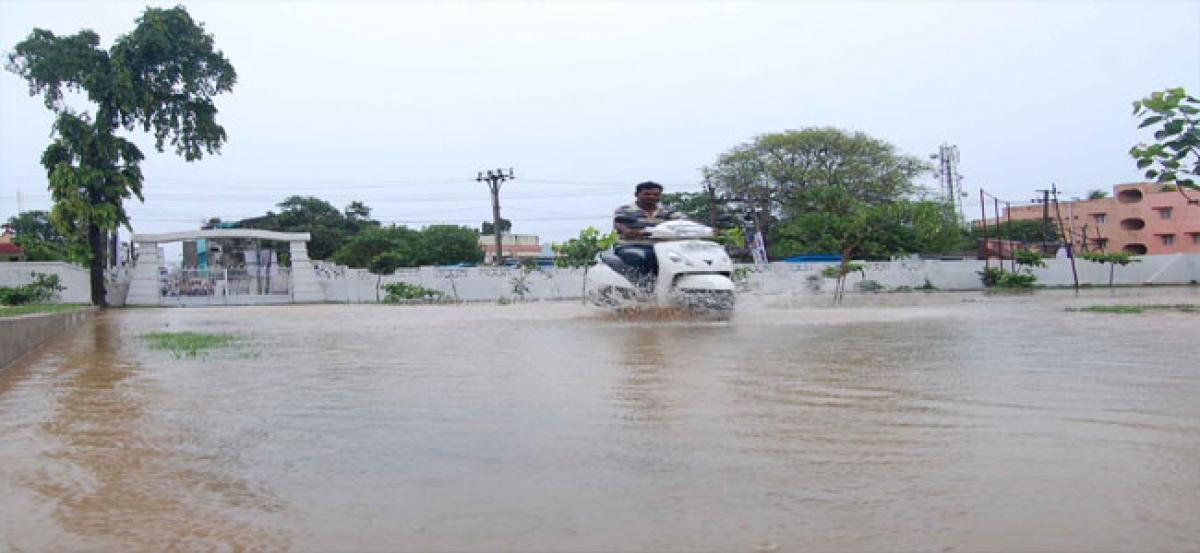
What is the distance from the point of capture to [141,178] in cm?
2828

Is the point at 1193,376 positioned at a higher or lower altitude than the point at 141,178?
lower

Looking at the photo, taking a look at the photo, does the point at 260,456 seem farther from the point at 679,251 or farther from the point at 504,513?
the point at 679,251

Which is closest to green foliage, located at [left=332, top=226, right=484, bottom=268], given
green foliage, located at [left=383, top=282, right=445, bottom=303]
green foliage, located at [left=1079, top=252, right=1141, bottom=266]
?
green foliage, located at [left=383, top=282, right=445, bottom=303]

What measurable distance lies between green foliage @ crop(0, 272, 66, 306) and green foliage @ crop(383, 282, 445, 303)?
952cm

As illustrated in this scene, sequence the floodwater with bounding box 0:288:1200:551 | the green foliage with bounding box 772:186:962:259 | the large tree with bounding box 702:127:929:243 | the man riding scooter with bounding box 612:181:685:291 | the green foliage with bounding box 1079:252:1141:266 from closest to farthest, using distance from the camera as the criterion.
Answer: the floodwater with bounding box 0:288:1200:551
the man riding scooter with bounding box 612:181:685:291
the green foliage with bounding box 1079:252:1141:266
the green foliage with bounding box 772:186:962:259
the large tree with bounding box 702:127:929:243

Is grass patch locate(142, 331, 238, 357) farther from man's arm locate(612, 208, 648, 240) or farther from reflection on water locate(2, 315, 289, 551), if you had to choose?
man's arm locate(612, 208, 648, 240)

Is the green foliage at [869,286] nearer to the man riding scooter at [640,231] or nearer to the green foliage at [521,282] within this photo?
the green foliage at [521,282]

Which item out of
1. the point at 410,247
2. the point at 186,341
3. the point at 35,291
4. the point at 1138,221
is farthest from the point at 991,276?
the point at 410,247

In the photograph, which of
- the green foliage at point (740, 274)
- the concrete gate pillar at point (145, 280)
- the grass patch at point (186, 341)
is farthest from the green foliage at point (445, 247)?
the grass patch at point (186, 341)

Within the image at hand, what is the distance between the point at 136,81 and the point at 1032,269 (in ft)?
102

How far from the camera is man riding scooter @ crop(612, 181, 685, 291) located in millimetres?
15328

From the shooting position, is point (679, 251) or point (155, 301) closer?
point (679, 251)

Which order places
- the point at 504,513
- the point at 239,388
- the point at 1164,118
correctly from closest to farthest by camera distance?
the point at 504,513
the point at 239,388
the point at 1164,118

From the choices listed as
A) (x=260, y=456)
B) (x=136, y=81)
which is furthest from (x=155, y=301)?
(x=260, y=456)
